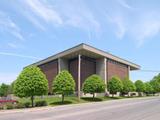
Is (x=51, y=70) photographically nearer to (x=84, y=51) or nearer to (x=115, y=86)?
(x=84, y=51)

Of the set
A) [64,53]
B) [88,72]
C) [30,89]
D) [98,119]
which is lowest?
[98,119]

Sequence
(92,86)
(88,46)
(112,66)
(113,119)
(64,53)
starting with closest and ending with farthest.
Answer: (113,119) < (92,86) < (88,46) < (64,53) < (112,66)

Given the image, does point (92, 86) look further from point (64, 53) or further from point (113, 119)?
point (113, 119)

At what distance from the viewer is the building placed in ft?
249

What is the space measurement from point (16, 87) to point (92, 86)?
2116 cm

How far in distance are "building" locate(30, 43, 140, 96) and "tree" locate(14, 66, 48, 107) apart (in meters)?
33.3

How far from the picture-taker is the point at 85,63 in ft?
258

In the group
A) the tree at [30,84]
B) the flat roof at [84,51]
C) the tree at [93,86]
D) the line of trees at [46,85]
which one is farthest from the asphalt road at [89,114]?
the flat roof at [84,51]

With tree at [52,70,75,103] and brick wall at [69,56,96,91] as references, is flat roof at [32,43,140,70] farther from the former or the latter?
tree at [52,70,75,103]

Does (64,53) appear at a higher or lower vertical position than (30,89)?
higher

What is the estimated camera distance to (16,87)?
1532 inches

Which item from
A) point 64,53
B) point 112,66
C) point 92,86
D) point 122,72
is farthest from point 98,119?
point 122,72

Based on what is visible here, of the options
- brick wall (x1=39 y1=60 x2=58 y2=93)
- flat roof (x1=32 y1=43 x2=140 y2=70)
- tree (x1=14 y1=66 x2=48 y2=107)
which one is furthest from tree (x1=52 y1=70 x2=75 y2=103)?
brick wall (x1=39 y1=60 x2=58 y2=93)

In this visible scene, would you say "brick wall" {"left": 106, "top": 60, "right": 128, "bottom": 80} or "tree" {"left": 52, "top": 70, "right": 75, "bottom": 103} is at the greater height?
"brick wall" {"left": 106, "top": 60, "right": 128, "bottom": 80}
